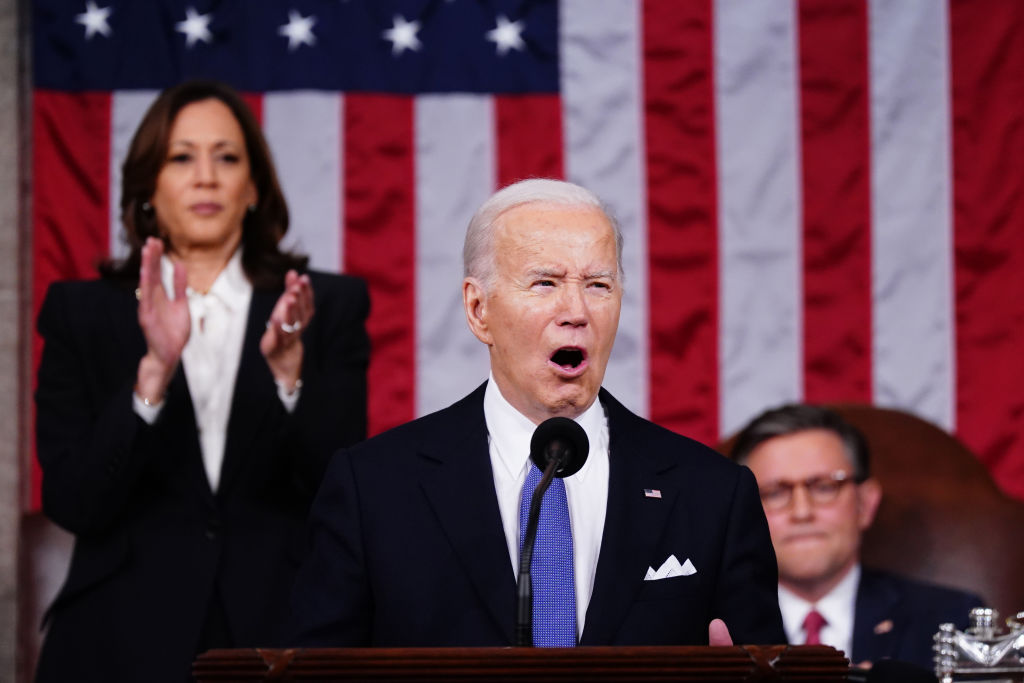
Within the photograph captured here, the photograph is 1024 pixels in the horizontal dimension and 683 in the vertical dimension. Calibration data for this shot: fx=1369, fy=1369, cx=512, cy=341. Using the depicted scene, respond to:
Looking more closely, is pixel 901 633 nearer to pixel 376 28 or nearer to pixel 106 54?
pixel 376 28

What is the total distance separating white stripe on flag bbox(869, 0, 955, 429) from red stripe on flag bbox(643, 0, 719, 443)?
535 mm

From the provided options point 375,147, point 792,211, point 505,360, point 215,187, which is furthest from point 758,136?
point 505,360

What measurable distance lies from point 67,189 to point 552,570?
2738 mm

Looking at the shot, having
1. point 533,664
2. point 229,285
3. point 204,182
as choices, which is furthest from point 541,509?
point 204,182

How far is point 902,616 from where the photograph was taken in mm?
3500

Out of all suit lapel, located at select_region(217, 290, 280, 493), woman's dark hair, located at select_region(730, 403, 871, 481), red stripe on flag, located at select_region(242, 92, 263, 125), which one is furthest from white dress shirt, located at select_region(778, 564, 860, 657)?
red stripe on flag, located at select_region(242, 92, 263, 125)

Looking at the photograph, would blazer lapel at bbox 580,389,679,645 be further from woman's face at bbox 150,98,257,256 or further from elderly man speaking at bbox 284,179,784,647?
woman's face at bbox 150,98,257,256

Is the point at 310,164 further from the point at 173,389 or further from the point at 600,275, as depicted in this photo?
the point at 600,275

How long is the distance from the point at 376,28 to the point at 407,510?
261cm

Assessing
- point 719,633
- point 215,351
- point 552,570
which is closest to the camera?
point 719,633

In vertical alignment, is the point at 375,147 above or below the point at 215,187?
above

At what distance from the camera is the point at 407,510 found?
2.10m

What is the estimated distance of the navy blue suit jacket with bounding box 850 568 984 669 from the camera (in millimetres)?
3471

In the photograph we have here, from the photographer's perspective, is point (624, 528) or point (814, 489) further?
point (814, 489)
